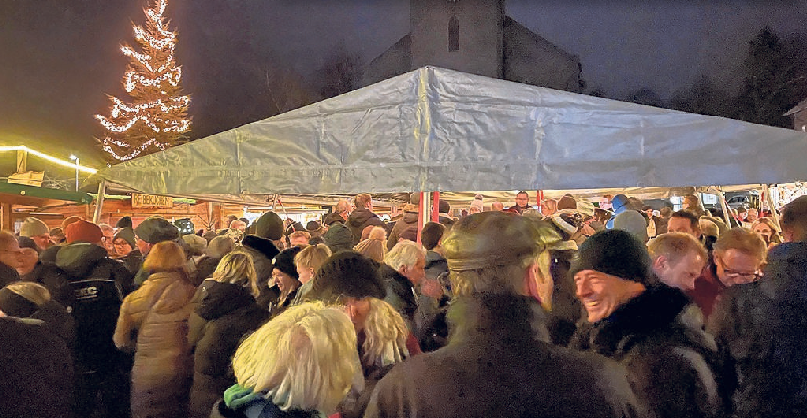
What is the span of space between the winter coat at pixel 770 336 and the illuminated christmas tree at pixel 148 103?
37.9 m

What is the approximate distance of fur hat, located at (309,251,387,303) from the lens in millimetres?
2934

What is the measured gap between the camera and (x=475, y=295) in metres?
1.75

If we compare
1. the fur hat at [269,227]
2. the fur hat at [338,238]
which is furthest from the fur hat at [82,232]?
the fur hat at [338,238]

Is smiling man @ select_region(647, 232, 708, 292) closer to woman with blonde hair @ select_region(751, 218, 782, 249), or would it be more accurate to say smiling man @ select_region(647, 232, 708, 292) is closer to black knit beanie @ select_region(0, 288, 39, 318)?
black knit beanie @ select_region(0, 288, 39, 318)

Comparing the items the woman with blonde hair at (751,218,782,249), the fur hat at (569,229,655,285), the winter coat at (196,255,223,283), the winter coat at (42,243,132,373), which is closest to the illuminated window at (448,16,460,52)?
the woman with blonde hair at (751,218,782,249)

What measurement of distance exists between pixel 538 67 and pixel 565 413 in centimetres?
3603

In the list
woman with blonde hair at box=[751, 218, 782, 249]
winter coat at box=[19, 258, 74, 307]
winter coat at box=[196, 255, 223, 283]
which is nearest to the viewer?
winter coat at box=[19, 258, 74, 307]

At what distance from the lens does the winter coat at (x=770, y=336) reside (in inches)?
108

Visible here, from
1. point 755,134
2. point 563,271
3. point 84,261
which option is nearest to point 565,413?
point 563,271

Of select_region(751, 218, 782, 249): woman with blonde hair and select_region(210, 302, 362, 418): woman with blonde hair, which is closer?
select_region(210, 302, 362, 418): woman with blonde hair

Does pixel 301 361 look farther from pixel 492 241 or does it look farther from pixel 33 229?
pixel 33 229

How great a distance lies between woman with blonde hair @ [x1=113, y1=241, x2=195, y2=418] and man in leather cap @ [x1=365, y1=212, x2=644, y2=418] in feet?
9.39

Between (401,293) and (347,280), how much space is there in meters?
0.95

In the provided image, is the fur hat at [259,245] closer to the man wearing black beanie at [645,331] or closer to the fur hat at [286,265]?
the fur hat at [286,265]
